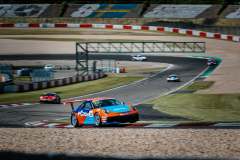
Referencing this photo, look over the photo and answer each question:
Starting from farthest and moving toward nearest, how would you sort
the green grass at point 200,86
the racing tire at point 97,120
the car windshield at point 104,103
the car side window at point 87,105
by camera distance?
the green grass at point 200,86
the car side window at point 87,105
the car windshield at point 104,103
the racing tire at point 97,120

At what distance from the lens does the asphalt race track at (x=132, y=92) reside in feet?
57.5

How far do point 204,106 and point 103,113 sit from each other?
968 cm

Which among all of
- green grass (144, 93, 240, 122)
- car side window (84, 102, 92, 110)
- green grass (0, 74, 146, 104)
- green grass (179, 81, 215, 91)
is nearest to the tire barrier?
green grass (0, 74, 146, 104)

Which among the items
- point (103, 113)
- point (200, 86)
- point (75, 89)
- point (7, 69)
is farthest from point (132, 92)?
point (103, 113)

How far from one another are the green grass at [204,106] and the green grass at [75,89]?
989 centimetres

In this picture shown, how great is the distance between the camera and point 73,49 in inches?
2667

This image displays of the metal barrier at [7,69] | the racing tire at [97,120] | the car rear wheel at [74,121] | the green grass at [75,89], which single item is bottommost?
the green grass at [75,89]

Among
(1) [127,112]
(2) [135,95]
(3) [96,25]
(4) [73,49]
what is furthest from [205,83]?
(3) [96,25]

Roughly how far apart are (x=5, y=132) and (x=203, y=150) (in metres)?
7.46

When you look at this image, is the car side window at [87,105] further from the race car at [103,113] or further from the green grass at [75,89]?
the green grass at [75,89]

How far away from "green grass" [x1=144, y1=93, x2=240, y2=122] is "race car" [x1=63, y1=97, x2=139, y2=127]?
4.32 m

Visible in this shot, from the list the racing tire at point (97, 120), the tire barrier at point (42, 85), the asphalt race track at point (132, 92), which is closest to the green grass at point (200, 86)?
the asphalt race track at point (132, 92)

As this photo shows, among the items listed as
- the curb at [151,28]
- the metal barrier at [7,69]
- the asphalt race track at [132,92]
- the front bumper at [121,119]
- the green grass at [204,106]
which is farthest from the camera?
the curb at [151,28]

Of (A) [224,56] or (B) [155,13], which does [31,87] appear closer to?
(A) [224,56]
